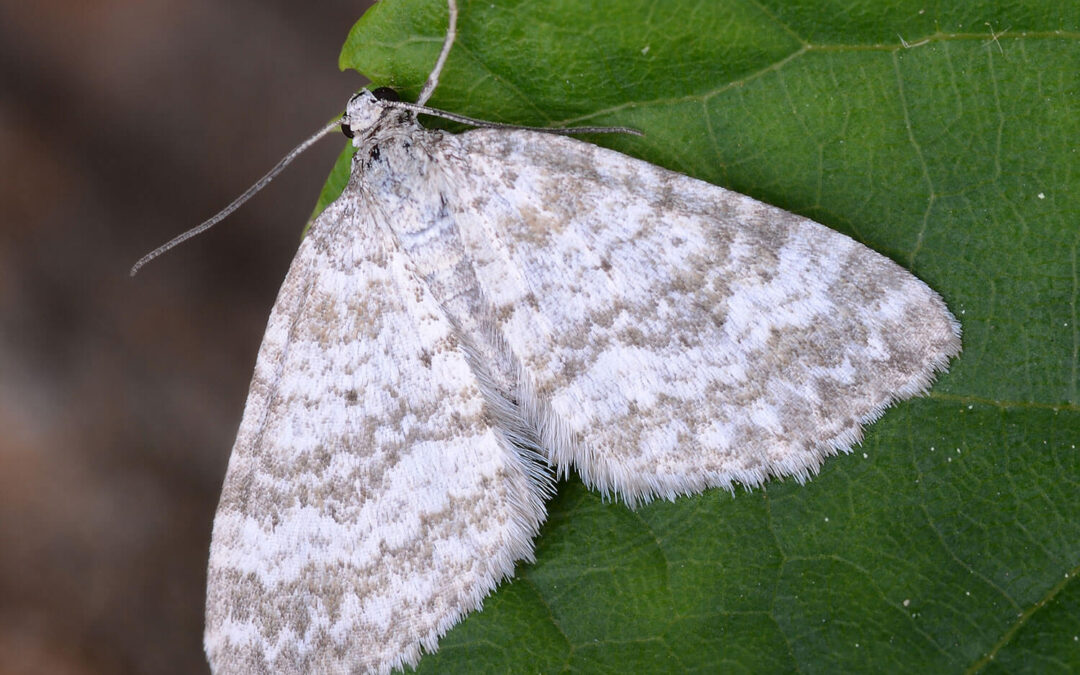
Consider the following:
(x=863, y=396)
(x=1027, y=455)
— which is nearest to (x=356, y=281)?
(x=863, y=396)

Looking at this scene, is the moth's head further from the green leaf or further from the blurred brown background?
the blurred brown background

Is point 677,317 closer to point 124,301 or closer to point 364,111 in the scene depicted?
point 364,111

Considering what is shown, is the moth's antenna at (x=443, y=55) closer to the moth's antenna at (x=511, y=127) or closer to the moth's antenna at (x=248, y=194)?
the moth's antenna at (x=511, y=127)

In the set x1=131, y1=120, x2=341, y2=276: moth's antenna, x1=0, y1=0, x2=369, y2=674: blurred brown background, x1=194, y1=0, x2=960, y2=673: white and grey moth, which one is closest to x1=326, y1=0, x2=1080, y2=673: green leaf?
x1=194, y1=0, x2=960, y2=673: white and grey moth

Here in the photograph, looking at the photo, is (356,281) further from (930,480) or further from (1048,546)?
(1048,546)

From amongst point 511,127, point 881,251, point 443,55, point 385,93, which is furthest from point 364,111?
point 881,251
